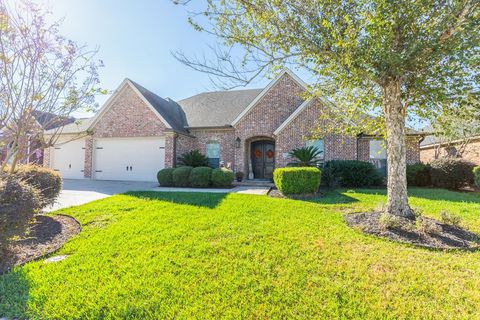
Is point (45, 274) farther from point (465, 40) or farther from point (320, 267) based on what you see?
point (465, 40)

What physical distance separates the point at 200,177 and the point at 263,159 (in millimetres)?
4914

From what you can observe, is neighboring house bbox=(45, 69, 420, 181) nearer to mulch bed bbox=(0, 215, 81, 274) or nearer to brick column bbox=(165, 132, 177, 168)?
brick column bbox=(165, 132, 177, 168)

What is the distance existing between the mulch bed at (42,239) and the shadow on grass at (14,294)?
405 mm

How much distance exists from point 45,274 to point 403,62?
7023 millimetres

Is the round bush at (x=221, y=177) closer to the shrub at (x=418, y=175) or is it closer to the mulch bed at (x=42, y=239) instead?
the mulch bed at (x=42, y=239)

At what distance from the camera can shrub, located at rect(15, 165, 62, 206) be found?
6512mm

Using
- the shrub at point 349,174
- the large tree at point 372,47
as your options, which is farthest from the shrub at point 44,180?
the shrub at point 349,174

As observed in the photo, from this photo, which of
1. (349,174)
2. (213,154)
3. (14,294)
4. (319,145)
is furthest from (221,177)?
(14,294)

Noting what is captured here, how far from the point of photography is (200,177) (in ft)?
40.8

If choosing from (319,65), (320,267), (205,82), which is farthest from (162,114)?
(320,267)

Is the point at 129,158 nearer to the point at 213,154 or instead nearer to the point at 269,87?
the point at 213,154

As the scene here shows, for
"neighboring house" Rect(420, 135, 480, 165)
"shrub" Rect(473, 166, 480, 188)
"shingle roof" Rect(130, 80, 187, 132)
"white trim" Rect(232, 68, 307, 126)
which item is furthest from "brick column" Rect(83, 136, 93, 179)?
"neighboring house" Rect(420, 135, 480, 165)

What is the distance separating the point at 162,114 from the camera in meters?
15.2

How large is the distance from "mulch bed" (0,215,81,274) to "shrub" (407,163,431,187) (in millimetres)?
14284
